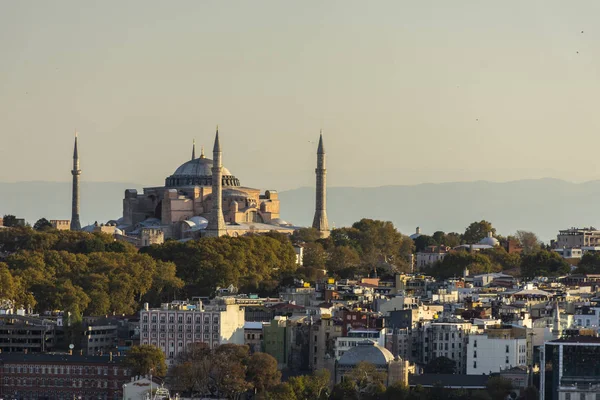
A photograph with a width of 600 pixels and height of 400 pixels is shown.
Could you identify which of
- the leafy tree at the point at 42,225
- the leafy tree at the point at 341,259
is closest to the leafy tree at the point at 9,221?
the leafy tree at the point at 42,225

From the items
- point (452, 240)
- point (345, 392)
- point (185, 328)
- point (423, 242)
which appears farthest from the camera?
point (452, 240)

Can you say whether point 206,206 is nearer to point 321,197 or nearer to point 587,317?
point 321,197

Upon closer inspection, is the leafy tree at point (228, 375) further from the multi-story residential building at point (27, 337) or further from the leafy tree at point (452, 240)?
the leafy tree at point (452, 240)

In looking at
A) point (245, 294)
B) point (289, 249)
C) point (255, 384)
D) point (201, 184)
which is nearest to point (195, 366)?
point (255, 384)

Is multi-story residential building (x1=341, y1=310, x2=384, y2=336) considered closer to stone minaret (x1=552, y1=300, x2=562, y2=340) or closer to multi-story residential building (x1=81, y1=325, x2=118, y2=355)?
stone minaret (x1=552, y1=300, x2=562, y2=340)

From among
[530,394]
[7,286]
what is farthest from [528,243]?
[530,394]

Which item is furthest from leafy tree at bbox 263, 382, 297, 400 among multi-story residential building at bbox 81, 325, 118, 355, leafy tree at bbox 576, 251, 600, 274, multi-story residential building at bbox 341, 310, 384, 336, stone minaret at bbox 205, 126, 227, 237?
stone minaret at bbox 205, 126, 227, 237

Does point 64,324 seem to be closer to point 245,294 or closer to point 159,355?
point 159,355
